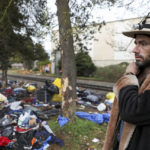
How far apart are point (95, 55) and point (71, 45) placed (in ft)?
86.9

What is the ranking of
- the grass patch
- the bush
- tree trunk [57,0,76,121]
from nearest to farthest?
1. the grass patch
2. tree trunk [57,0,76,121]
3. the bush

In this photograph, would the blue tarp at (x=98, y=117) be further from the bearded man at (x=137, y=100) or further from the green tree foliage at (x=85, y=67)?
the green tree foliage at (x=85, y=67)

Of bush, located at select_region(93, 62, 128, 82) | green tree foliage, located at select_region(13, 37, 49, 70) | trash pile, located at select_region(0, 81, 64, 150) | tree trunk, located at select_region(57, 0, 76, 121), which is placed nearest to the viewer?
trash pile, located at select_region(0, 81, 64, 150)

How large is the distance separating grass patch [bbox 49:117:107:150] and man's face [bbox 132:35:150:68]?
2859mm

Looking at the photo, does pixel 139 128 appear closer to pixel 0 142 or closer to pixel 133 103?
pixel 133 103

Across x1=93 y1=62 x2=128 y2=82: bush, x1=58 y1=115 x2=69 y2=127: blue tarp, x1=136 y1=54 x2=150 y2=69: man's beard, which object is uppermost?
x1=136 y1=54 x2=150 y2=69: man's beard

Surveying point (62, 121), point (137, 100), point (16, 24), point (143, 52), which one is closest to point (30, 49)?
point (16, 24)

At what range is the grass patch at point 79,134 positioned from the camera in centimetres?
354

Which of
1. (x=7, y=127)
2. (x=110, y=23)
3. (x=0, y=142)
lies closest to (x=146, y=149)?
(x=0, y=142)

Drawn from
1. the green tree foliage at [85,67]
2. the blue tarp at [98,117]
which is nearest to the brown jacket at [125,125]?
the blue tarp at [98,117]

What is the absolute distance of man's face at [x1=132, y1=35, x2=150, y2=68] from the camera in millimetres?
1343

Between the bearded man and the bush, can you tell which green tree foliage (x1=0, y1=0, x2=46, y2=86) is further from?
the bush

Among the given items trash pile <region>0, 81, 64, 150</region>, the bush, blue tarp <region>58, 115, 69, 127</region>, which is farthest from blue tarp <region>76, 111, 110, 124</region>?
the bush

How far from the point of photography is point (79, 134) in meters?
3.94
